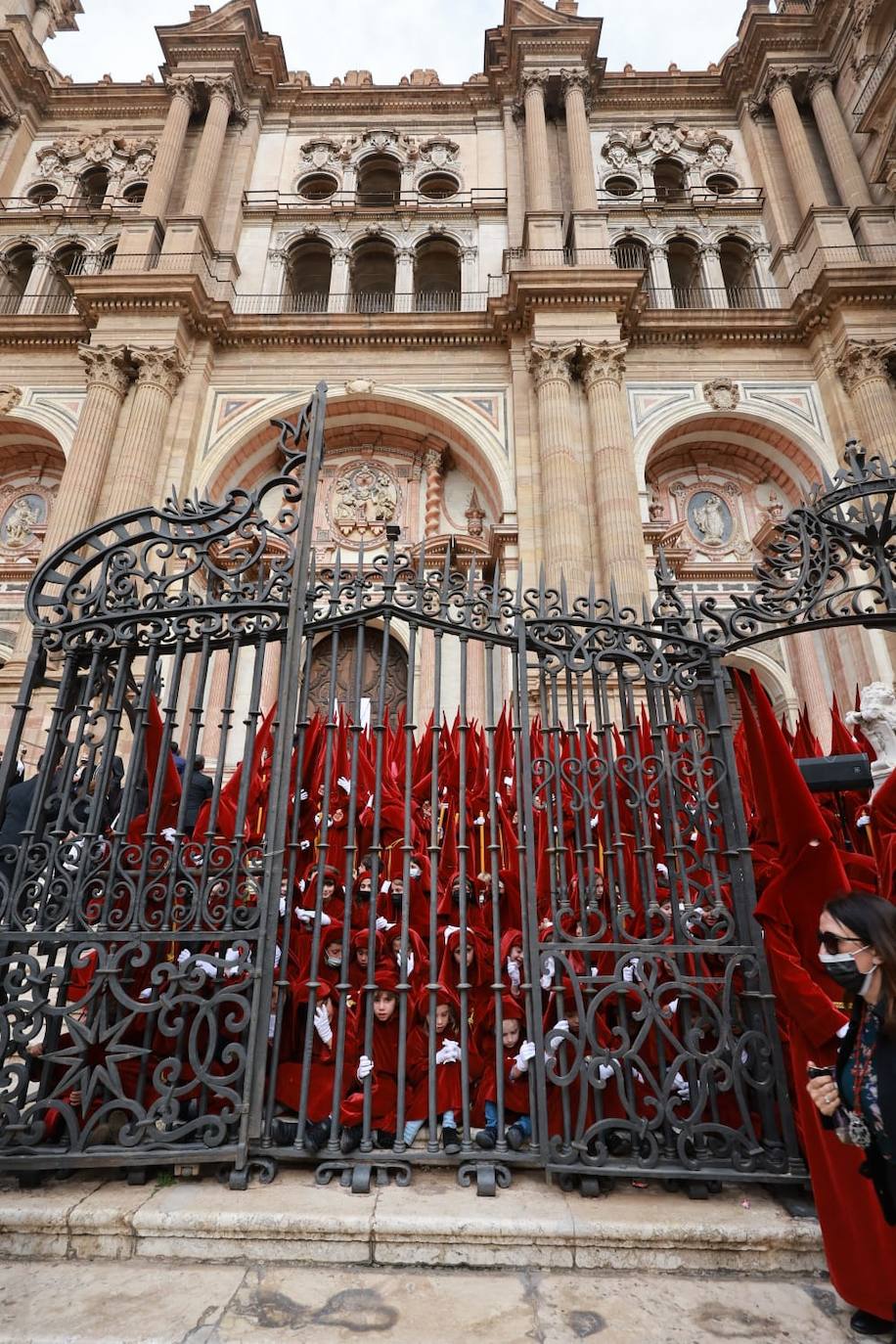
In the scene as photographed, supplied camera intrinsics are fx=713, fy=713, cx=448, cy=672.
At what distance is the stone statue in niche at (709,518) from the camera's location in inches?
530

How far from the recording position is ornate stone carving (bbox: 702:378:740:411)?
1347 cm

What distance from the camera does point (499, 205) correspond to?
16.4 m

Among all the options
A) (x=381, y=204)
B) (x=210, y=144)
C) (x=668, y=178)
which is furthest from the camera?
(x=668, y=178)

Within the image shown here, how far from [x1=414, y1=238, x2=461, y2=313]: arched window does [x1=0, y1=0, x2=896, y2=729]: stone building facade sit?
66 mm

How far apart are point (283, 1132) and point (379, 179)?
2078 cm

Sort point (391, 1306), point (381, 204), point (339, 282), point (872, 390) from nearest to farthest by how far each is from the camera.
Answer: point (391, 1306)
point (872, 390)
point (339, 282)
point (381, 204)

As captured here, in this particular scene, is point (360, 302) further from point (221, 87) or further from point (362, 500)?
point (221, 87)

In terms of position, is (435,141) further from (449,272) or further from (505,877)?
(505,877)

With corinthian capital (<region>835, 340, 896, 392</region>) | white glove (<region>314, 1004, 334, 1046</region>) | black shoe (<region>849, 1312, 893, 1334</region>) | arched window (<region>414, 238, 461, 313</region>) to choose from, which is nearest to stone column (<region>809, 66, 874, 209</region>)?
corinthian capital (<region>835, 340, 896, 392</region>)

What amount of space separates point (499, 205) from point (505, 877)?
16964 millimetres

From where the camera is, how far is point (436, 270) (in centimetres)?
1692

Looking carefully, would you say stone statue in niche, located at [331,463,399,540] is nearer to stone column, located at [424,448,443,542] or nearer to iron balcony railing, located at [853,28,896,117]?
stone column, located at [424,448,443,542]

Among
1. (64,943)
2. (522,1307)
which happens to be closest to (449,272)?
(64,943)

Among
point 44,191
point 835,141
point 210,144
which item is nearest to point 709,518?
point 835,141
